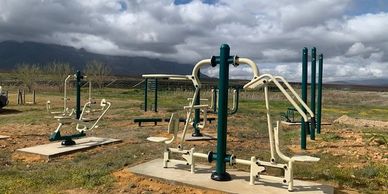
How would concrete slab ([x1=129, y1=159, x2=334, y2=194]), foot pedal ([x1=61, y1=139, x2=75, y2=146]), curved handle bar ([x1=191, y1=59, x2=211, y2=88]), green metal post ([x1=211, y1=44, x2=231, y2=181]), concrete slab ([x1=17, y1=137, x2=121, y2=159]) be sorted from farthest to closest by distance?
foot pedal ([x1=61, y1=139, x2=75, y2=146])
concrete slab ([x1=17, y1=137, x2=121, y2=159])
curved handle bar ([x1=191, y1=59, x2=211, y2=88])
green metal post ([x1=211, y1=44, x2=231, y2=181])
concrete slab ([x1=129, y1=159, x2=334, y2=194])

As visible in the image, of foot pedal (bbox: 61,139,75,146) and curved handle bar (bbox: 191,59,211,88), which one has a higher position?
curved handle bar (bbox: 191,59,211,88)

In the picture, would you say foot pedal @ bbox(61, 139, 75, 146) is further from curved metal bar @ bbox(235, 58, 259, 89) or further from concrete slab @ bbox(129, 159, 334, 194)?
curved metal bar @ bbox(235, 58, 259, 89)

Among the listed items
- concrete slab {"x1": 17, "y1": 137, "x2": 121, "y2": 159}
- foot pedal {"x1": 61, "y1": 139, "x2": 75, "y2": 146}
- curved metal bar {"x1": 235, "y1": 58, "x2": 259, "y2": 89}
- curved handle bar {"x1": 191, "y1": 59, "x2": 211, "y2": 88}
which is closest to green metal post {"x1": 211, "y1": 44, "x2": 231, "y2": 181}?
curved metal bar {"x1": 235, "y1": 58, "x2": 259, "y2": 89}

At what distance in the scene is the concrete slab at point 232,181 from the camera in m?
6.09

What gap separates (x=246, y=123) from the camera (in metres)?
17.3

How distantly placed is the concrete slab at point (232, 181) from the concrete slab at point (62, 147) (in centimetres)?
285

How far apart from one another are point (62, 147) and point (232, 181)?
5.23 m

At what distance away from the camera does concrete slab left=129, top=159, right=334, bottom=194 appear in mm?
6086

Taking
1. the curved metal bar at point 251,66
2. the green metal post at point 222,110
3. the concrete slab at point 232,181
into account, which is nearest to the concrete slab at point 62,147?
the concrete slab at point 232,181

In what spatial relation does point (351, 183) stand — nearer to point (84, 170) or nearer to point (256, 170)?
point (256, 170)

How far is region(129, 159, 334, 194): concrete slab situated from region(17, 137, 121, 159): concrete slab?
285 centimetres


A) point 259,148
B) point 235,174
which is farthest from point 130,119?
point 235,174

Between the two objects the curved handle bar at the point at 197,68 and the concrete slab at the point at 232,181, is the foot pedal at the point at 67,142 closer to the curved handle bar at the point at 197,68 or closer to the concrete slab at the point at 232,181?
the concrete slab at the point at 232,181

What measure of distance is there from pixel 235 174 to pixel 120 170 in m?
2.27
